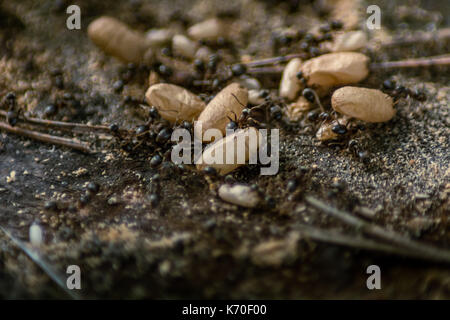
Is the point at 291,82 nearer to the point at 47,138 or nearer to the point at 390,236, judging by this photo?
the point at 390,236

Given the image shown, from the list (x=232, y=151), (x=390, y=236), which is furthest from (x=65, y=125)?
(x=390, y=236)

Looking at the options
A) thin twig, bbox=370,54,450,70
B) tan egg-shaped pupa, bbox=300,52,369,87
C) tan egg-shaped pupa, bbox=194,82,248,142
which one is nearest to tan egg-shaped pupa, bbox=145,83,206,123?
tan egg-shaped pupa, bbox=194,82,248,142

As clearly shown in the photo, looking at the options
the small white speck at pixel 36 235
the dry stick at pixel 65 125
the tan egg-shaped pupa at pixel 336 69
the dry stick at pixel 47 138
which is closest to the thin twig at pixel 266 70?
the tan egg-shaped pupa at pixel 336 69

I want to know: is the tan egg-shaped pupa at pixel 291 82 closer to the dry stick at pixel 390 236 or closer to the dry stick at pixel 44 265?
the dry stick at pixel 390 236

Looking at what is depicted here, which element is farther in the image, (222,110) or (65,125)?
(65,125)

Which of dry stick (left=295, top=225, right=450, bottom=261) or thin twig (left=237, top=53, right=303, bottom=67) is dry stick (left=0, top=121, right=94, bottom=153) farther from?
dry stick (left=295, top=225, right=450, bottom=261)

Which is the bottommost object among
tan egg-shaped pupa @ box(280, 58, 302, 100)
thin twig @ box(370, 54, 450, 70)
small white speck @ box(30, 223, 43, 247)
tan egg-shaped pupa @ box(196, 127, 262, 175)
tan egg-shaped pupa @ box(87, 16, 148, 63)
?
small white speck @ box(30, 223, 43, 247)
